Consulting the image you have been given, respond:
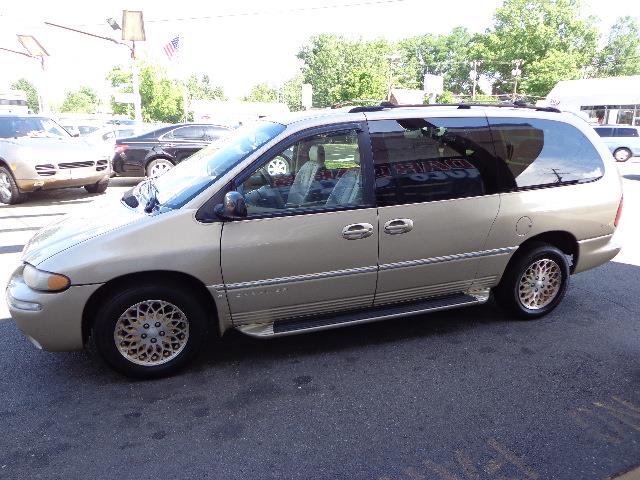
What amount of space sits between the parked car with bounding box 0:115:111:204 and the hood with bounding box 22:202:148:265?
6412 millimetres

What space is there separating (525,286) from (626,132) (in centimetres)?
2258

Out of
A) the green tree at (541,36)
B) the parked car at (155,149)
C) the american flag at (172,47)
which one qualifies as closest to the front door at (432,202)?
the parked car at (155,149)

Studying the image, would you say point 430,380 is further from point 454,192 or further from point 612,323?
point 612,323

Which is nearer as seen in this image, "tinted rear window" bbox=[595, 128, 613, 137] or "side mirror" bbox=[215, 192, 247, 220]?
"side mirror" bbox=[215, 192, 247, 220]

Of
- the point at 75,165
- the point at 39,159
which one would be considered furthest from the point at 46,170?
the point at 75,165

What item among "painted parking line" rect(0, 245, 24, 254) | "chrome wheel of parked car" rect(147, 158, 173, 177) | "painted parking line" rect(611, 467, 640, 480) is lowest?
"painted parking line" rect(611, 467, 640, 480)

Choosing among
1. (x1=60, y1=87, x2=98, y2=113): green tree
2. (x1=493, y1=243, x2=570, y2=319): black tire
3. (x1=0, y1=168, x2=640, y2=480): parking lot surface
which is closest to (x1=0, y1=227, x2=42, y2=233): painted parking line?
(x1=0, y1=168, x2=640, y2=480): parking lot surface

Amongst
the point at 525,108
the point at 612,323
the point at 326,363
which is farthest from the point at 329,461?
the point at 525,108

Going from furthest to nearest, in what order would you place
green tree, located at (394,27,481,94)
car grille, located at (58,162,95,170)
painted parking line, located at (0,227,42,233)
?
green tree, located at (394,27,481,94) < car grille, located at (58,162,95,170) < painted parking line, located at (0,227,42,233)

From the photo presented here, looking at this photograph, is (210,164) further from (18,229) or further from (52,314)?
(18,229)

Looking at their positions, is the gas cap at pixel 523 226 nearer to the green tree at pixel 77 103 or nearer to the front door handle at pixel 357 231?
the front door handle at pixel 357 231

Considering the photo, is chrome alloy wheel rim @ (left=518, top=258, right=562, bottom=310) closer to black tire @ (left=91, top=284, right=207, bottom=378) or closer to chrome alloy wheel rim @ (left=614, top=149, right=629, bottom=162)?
black tire @ (left=91, top=284, right=207, bottom=378)

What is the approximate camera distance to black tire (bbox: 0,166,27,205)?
9.23 metres

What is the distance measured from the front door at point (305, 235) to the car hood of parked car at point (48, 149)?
7522mm
